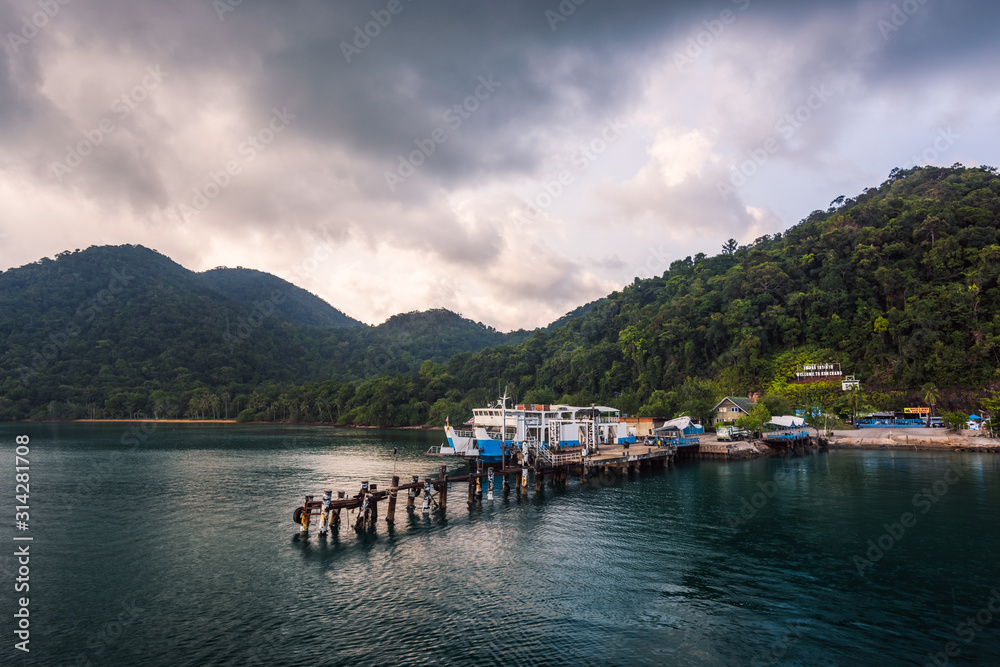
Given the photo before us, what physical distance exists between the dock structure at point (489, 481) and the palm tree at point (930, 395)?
51.6m

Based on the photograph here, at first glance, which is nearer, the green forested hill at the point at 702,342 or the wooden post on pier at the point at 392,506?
the wooden post on pier at the point at 392,506

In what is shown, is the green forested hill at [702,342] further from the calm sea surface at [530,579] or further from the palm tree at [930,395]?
the calm sea surface at [530,579]

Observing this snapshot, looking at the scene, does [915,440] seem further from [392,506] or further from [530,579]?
[392,506]

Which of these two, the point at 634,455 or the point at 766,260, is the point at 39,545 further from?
the point at 766,260

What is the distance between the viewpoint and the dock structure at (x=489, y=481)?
27.9 m

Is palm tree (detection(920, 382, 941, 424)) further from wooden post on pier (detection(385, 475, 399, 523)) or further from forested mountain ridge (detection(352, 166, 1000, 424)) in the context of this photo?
wooden post on pier (detection(385, 475, 399, 523))

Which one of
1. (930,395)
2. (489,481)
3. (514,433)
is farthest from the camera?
(930,395)

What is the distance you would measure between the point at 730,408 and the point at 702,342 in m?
32.5

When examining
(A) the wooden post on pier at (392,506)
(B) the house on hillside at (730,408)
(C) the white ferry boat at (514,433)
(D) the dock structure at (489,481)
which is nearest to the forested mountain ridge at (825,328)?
(B) the house on hillside at (730,408)

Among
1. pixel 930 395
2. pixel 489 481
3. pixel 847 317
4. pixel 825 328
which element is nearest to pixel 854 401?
pixel 930 395

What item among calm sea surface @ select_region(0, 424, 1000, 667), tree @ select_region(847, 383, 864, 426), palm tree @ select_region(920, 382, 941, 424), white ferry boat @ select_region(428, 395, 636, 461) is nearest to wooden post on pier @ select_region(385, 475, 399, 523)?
calm sea surface @ select_region(0, 424, 1000, 667)

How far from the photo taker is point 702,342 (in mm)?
116812

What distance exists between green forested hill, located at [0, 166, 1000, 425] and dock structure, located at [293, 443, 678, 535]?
121ft

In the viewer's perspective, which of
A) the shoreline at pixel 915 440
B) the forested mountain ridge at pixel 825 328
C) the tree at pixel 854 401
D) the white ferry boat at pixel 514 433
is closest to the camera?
the white ferry boat at pixel 514 433
